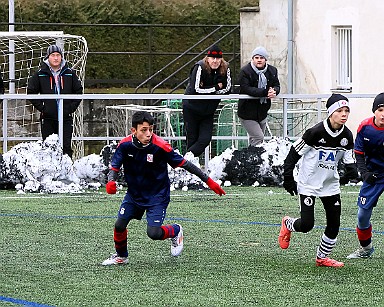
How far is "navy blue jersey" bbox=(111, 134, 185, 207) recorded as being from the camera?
411 inches

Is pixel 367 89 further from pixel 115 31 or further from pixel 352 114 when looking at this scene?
pixel 115 31

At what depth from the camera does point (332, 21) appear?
25.2 meters

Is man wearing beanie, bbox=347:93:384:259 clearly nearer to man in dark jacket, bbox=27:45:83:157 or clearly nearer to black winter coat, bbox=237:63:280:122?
black winter coat, bbox=237:63:280:122

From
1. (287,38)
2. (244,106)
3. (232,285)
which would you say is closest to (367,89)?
(287,38)

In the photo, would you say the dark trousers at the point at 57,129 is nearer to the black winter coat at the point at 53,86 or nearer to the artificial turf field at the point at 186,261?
the black winter coat at the point at 53,86

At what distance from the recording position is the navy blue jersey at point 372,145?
1062 centimetres

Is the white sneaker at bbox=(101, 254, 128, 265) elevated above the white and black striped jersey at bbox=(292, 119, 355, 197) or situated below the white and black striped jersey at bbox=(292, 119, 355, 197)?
below

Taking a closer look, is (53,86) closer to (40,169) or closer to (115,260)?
(40,169)

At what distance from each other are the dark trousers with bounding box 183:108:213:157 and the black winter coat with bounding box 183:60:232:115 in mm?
86

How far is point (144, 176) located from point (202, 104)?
671 cm

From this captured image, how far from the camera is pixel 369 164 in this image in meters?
10.8

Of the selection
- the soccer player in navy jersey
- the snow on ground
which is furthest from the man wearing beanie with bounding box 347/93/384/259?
the snow on ground

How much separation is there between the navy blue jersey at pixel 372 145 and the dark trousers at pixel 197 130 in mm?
6360

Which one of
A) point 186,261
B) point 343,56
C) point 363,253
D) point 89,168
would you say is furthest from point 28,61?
point 363,253
